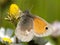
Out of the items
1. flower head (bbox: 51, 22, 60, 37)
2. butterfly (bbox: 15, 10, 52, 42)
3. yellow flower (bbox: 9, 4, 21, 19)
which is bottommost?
butterfly (bbox: 15, 10, 52, 42)

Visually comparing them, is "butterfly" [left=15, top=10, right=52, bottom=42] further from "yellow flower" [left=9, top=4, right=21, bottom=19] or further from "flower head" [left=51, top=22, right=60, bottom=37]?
"flower head" [left=51, top=22, right=60, bottom=37]

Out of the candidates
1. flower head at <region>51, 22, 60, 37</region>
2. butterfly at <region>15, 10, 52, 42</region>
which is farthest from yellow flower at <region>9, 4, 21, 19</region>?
flower head at <region>51, 22, 60, 37</region>

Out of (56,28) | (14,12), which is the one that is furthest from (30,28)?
(56,28)

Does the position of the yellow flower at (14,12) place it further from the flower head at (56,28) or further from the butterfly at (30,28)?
the flower head at (56,28)

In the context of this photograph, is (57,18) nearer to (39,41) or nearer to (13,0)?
(13,0)

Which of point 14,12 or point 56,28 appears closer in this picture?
point 14,12

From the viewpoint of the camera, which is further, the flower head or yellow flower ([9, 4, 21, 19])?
the flower head

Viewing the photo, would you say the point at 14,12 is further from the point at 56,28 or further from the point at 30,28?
the point at 56,28

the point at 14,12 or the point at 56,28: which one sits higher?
the point at 56,28
